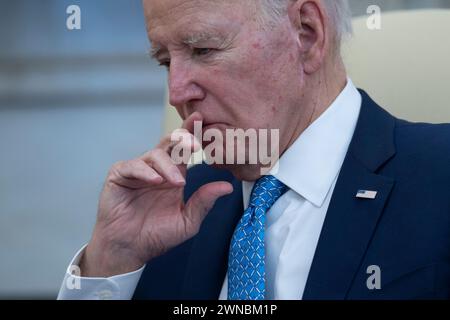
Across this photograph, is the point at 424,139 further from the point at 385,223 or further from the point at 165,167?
the point at 165,167

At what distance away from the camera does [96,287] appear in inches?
57.7

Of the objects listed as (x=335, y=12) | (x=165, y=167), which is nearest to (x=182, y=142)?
(x=165, y=167)

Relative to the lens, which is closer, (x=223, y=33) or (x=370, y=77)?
(x=223, y=33)

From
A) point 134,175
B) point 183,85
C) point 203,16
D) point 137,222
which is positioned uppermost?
point 203,16

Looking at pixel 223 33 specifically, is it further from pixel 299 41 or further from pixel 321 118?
pixel 321 118

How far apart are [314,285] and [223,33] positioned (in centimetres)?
46

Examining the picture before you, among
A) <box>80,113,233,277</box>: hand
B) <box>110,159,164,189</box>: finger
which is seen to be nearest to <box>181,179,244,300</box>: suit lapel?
<box>80,113,233,277</box>: hand

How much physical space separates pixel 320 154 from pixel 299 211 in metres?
0.11

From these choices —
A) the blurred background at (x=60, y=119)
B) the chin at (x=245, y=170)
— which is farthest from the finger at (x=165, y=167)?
the blurred background at (x=60, y=119)

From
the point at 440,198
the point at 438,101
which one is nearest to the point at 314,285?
the point at 440,198

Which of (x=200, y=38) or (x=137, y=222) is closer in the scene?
(x=200, y=38)

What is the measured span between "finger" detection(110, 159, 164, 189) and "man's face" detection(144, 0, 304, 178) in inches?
5.0

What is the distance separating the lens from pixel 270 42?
1.38 m

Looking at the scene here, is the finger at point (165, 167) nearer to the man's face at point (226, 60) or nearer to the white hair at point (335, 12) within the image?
the man's face at point (226, 60)
